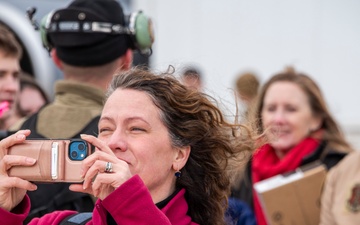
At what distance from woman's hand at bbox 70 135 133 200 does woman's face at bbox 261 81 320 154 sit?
2.88m

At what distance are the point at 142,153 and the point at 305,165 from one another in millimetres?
2585

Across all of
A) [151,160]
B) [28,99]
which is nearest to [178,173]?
[151,160]

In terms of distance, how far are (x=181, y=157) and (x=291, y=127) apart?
2498 mm

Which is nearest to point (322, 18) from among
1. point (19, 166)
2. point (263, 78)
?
point (263, 78)

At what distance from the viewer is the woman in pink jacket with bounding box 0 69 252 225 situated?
2742 millimetres

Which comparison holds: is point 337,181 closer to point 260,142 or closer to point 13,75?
point 260,142

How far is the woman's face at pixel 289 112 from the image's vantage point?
18.2ft

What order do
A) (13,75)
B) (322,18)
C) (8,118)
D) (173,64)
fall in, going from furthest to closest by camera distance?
1. (322,18)
2. (8,118)
3. (13,75)
4. (173,64)

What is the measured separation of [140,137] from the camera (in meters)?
2.99

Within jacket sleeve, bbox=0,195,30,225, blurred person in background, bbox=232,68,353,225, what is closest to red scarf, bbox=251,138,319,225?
blurred person in background, bbox=232,68,353,225

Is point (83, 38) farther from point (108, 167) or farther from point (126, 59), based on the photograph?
point (108, 167)

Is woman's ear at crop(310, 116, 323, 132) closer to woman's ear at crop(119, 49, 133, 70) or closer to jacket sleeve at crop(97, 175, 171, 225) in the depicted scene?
woman's ear at crop(119, 49, 133, 70)

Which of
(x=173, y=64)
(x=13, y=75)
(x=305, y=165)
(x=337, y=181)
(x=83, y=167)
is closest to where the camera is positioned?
(x=83, y=167)

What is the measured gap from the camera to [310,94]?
18.5ft
